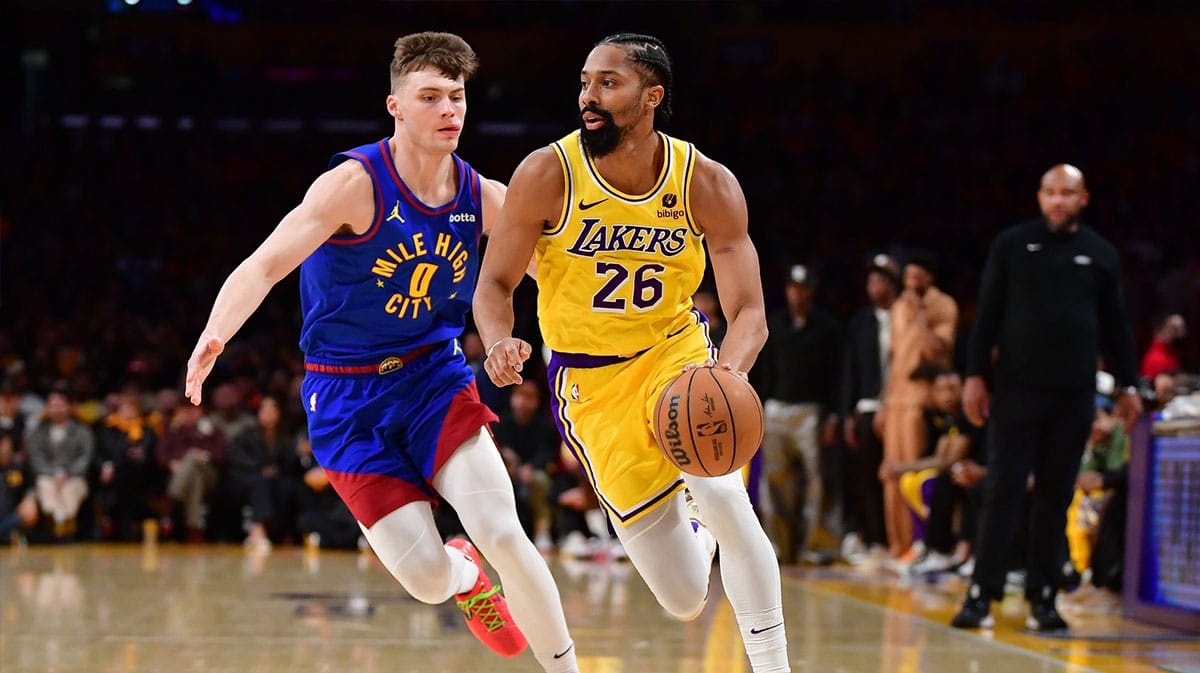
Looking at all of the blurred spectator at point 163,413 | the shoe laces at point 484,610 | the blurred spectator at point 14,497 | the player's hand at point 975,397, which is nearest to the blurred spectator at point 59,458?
the blurred spectator at point 14,497

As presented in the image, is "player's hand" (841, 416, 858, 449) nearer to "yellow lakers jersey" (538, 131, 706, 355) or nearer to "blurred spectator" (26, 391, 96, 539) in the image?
"yellow lakers jersey" (538, 131, 706, 355)

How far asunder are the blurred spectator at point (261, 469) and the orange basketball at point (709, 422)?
912 cm

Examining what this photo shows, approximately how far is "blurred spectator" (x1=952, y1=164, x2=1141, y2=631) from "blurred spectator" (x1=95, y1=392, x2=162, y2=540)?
8475mm

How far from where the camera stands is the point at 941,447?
9.61 meters

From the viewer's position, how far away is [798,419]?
34.7 feet

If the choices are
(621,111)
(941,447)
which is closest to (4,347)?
(941,447)

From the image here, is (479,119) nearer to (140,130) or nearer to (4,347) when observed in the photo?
(140,130)

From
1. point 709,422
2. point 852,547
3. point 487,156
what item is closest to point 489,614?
point 709,422

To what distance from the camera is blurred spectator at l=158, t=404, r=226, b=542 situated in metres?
12.9

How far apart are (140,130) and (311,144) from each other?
7.89ft

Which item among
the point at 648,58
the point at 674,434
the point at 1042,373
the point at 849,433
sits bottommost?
the point at 849,433

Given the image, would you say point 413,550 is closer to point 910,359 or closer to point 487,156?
point 910,359

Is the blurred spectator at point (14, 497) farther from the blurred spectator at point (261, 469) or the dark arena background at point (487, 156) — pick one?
the blurred spectator at point (261, 469)

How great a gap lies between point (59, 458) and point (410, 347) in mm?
8999
